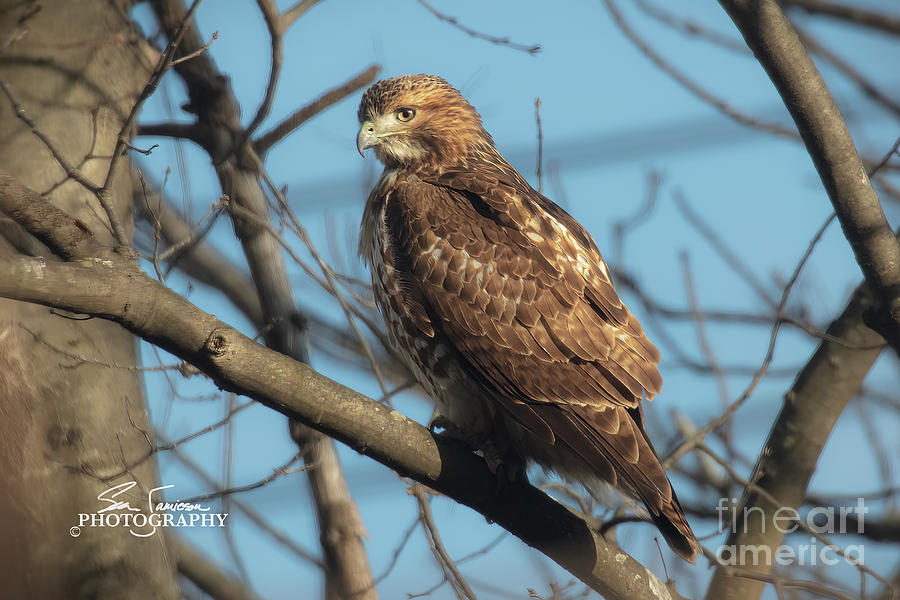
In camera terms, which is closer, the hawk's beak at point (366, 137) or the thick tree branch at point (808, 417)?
the thick tree branch at point (808, 417)

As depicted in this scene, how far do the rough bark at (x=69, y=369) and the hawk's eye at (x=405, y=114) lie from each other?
4.42ft

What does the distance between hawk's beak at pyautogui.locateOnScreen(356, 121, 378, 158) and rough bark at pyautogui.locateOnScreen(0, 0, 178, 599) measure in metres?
1.12

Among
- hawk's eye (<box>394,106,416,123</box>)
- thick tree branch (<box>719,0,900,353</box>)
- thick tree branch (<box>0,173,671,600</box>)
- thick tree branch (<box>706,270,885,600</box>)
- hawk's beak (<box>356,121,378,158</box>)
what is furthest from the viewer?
hawk's eye (<box>394,106,416,123</box>)

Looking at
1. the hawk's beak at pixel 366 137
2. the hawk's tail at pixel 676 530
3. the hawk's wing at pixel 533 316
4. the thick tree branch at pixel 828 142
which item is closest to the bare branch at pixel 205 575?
the hawk's wing at pixel 533 316

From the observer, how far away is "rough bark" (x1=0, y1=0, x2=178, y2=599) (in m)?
3.70

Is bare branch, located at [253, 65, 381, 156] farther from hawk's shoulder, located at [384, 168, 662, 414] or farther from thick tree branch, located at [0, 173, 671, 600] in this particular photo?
thick tree branch, located at [0, 173, 671, 600]

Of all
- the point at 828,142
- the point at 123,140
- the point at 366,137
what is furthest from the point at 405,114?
the point at 828,142

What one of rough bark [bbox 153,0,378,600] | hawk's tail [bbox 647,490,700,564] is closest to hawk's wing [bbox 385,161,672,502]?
hawk's tail [bbox 647,490,700,564]

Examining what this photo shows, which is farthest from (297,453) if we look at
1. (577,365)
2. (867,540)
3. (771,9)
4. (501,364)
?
→ (867,540)

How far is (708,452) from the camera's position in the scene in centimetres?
430

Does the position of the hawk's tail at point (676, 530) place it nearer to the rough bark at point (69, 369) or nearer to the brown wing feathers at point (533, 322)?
the brown wing feathers at point (533, 322)

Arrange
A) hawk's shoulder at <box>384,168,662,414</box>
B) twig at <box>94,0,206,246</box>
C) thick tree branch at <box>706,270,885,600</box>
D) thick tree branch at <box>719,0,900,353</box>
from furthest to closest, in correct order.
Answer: thick tree branch at <box>706,270,885,600</box> → hawk's shoulder at <box>384,168,662,414</box> → thick tree branch at <box>719,0,900,353</box> → twig at <box>94,0,206,246</box>

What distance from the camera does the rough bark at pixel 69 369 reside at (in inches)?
146

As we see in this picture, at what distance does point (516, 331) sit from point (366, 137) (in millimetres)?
1444
